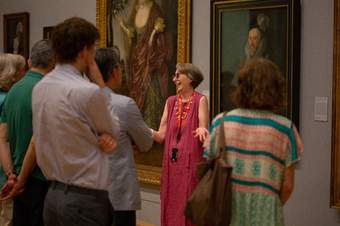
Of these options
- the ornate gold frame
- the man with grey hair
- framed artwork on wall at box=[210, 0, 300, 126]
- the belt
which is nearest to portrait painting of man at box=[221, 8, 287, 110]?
framed artwork on wall at box=[210, 0, 300, 126]

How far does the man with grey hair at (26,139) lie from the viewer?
2971 mm

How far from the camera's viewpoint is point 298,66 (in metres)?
4.26

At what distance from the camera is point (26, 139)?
2.99 m

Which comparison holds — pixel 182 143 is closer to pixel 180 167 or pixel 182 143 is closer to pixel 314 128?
pixel 180 167

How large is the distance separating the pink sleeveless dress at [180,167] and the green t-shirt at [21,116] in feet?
5.19

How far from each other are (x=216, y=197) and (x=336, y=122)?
181cm

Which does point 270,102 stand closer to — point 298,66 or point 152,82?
point 298,66

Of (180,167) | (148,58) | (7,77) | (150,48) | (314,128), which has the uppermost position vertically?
(150,48)

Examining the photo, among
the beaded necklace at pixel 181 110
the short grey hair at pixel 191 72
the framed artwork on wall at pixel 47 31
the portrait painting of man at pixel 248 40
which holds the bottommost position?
the beaded necklace at pixel 181 110

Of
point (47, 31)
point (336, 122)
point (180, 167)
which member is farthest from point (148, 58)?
→ point (336, 122)

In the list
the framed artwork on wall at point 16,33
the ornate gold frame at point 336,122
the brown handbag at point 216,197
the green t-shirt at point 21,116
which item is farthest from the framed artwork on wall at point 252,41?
the framed artwork on wall at point 16,33

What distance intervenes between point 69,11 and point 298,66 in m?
3.29

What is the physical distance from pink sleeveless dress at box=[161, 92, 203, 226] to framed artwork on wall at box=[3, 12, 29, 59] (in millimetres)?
3244

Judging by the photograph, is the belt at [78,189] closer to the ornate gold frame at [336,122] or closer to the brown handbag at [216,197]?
the brown handbag at [216,197]
